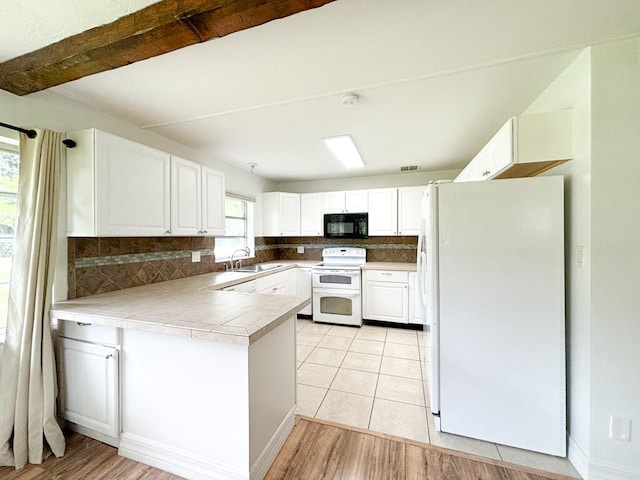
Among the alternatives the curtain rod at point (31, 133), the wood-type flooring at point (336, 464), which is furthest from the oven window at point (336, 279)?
the curtain rod at point (31, 133)

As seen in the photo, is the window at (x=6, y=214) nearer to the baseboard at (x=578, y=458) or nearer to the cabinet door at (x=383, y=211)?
the baseboard at (x=578, y=458)

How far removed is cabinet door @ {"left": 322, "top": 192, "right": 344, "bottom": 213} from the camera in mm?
4211

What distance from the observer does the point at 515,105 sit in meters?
1.98

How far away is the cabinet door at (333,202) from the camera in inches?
166

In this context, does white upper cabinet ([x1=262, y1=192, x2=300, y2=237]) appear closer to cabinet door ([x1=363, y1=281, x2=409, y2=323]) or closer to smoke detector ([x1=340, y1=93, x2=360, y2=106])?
cabinet door ([x1=363, y1=281, x2=409, y2=323])

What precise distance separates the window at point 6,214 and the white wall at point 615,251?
3457mm

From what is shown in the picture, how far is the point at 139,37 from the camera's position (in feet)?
3.87

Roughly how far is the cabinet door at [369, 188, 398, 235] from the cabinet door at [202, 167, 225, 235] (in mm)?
2266

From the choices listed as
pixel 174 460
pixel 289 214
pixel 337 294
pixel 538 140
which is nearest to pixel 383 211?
pixel 337 294

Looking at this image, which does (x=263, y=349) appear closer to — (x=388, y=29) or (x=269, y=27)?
(x=269, y=27)

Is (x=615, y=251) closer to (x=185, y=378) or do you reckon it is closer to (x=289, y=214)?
(x=185, y=378)

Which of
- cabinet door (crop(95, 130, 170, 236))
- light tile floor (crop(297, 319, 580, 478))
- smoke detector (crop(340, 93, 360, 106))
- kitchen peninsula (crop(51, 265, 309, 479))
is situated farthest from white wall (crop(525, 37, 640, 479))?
cabinet door (crop(95, 130, 170, 236))

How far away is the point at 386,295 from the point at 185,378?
282 centimetres

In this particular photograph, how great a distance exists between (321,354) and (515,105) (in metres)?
2.94
